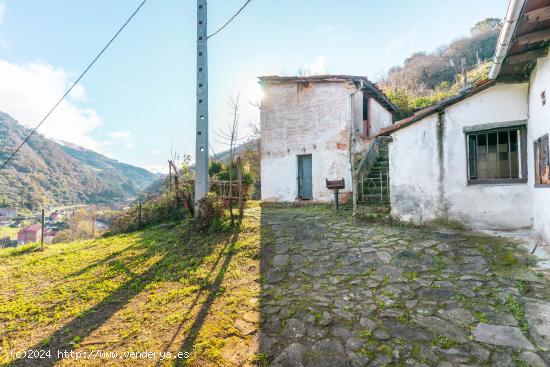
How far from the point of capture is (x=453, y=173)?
250 inches

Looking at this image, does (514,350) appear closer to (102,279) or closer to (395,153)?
(395,153)

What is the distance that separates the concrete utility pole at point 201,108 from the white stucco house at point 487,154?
5140 millimetres

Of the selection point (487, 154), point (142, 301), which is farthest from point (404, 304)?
point (487, 154)

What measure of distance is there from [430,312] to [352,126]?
959 centimetres

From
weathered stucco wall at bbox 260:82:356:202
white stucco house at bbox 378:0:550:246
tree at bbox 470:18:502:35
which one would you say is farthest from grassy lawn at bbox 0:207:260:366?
tree at bbox 470:18:502:35

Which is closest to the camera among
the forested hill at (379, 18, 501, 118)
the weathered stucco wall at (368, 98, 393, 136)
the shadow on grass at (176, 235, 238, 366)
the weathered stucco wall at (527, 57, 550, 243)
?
the shadow on grass at (176, 235, 238, 366)

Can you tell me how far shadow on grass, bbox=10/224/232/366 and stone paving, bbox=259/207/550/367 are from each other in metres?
1.20

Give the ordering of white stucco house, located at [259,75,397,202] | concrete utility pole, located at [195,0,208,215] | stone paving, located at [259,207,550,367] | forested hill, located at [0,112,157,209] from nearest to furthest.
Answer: stone paving, located at [259,207,550,367]
concrete utility pole, located at [195,0,208,215]
white stucco house, located at [259,75,397,202]
forested hill, located at [0,112,157,209]

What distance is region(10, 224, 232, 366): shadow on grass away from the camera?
128 inches

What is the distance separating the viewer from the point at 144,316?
3.72 metres

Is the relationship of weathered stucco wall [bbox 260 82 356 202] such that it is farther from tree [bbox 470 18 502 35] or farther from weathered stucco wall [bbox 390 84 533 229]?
tree [bbox 470 18 502 35]

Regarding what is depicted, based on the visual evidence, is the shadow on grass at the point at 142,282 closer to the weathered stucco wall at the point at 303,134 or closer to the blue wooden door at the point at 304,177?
the weathered stucco wall at the point at 303,134

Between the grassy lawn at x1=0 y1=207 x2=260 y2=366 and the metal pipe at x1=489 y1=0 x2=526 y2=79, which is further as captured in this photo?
the metal pipe at x1=489 y1=0 x2=526 y2=79

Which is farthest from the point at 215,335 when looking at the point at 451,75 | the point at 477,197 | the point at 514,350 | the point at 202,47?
the point at 451,75
